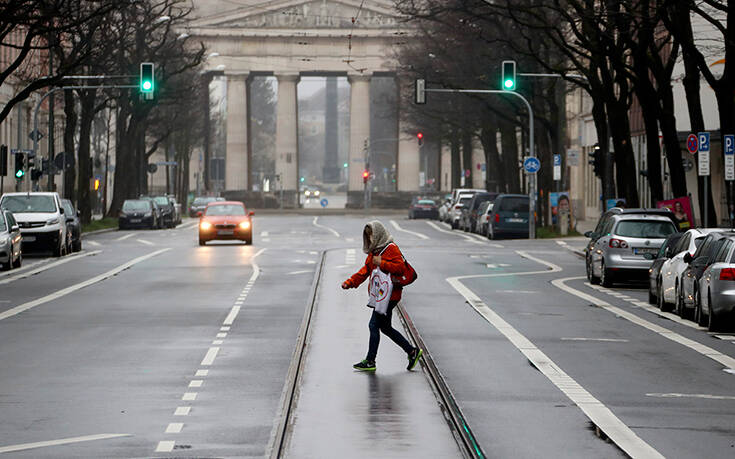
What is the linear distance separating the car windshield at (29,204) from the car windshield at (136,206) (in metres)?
27.5

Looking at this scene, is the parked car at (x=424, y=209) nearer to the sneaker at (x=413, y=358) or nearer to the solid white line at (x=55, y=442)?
the sneaker at (x=413, y=358)

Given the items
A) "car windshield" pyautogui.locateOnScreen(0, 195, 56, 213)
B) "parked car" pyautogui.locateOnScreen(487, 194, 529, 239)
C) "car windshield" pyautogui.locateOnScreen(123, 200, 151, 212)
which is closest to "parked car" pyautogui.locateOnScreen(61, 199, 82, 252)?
"car windshield" pyautogui.locateOnScreen(0, 195, 56, 213)

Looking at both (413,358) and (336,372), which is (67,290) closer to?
(336,372)

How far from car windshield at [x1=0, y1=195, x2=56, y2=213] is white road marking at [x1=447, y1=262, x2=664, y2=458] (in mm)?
22776

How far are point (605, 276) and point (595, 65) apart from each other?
16.2 meters

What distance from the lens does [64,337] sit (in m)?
20.4

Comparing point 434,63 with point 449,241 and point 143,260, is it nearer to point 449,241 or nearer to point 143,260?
point 449,241

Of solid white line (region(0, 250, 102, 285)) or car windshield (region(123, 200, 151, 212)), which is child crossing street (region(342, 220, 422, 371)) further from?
car windshield (region(123, 200, 151, 212))

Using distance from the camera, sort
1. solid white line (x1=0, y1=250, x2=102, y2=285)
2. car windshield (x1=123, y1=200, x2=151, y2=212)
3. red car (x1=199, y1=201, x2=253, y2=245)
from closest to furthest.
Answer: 1. solid white line (x1=0, y1=250, x2=102, y2=285)
2. red car (x1=199, y1=201, x2=253, y2=245)
3. car windshield (x1=123, y1=200, x2=151, y2=212)

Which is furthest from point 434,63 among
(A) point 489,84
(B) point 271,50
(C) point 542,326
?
(C) point 542,326

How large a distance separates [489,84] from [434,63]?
818 cm

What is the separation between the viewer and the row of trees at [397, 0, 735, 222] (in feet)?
A: 118

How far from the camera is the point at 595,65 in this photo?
48.0 metres

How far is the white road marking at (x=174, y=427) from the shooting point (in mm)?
11880
